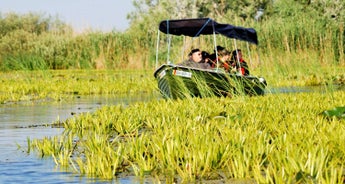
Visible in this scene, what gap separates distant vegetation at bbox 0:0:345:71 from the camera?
3344 centimetres

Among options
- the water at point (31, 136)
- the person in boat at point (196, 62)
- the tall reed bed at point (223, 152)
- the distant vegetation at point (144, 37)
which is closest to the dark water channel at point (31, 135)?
the water at point (31, 136)

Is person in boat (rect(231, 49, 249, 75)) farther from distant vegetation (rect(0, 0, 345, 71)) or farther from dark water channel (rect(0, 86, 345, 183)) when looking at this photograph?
distant vegetation (rect(0, 0, 345, 71))

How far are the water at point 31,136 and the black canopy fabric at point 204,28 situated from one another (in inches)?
86.4

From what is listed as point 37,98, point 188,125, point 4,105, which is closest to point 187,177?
point 188,125

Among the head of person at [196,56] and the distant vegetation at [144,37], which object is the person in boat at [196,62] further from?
the distant vegetation at [144,37]

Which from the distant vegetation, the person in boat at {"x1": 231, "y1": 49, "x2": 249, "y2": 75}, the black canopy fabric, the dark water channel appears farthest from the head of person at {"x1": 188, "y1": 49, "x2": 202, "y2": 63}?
the distant vegetation

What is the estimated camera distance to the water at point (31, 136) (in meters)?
7.02

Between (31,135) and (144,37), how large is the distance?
102 feet

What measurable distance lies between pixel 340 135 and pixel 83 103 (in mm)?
11370

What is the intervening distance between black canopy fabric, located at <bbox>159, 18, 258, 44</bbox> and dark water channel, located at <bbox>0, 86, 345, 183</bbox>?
7.20 feet

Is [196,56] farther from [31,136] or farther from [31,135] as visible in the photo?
[31,136]

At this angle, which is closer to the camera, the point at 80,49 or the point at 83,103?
the point at 83,103

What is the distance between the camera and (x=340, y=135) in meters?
7.82

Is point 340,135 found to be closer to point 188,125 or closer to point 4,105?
point 188,125
